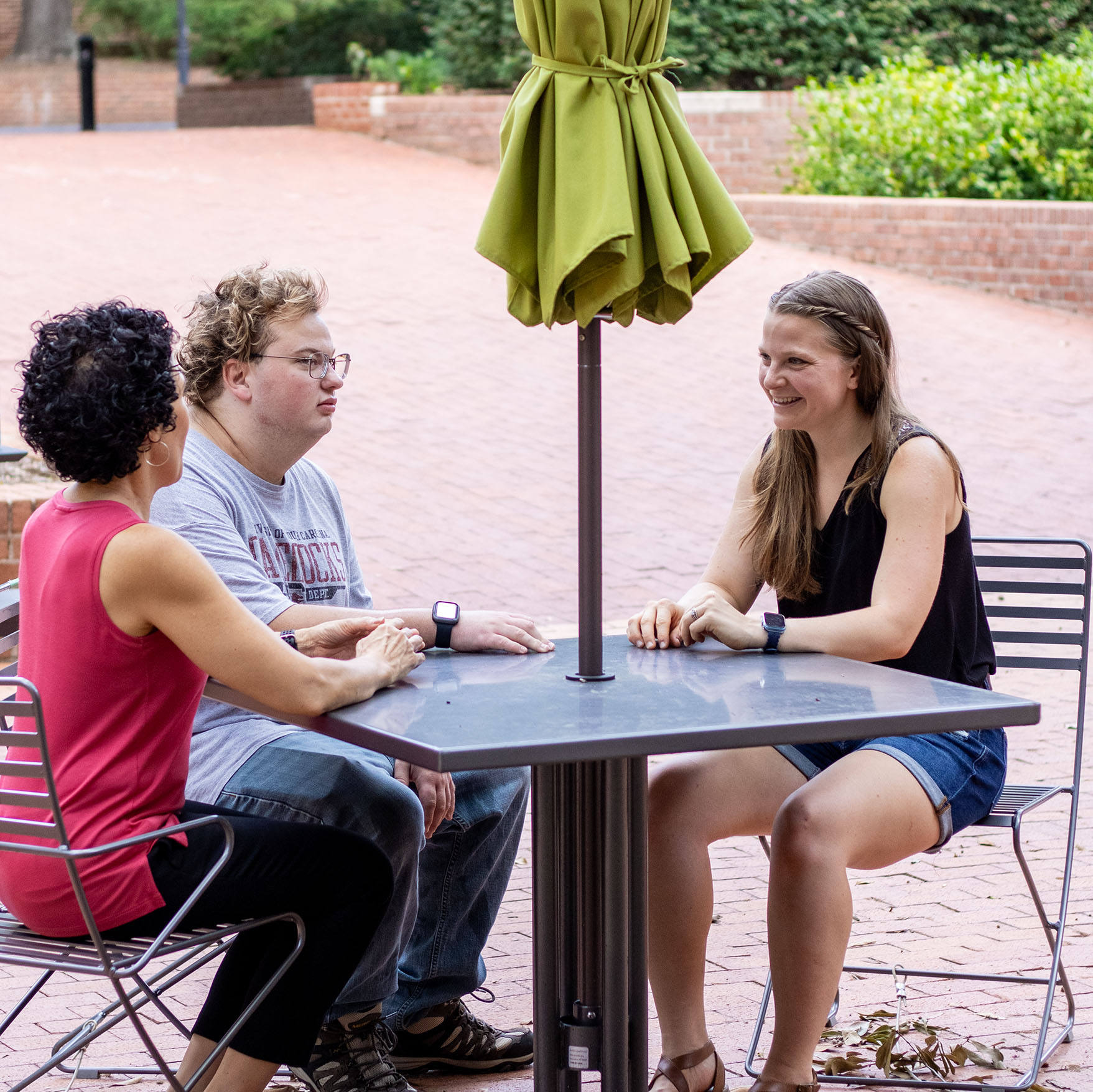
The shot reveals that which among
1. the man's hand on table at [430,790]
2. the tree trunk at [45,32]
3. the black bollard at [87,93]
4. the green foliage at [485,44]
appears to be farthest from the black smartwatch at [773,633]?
the tree trunk at [45,32]

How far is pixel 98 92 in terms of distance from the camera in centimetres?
3006

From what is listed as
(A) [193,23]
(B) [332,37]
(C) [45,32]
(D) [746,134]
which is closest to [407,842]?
(D) [746,134]

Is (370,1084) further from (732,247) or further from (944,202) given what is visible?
(944,202)

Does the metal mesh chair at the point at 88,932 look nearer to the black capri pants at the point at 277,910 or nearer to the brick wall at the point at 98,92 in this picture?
the black capri pants at the point at 277,910

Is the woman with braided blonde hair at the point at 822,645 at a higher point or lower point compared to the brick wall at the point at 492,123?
lower

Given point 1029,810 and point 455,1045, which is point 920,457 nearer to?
point 1029,810

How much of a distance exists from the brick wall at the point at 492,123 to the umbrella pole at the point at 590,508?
563 inches

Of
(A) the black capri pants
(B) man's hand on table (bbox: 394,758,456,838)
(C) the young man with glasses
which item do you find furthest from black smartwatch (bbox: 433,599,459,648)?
(A) the black capri pants

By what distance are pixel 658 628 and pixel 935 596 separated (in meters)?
0.58

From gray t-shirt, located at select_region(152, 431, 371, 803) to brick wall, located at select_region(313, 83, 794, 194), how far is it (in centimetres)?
1383

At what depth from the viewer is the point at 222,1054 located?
2713 millimetres

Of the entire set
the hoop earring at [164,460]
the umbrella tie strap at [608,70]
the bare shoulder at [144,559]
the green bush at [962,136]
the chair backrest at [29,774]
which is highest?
the green bush at [962,136]

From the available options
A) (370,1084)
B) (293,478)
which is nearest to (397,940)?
(370,1084)

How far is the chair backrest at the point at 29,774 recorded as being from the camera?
2422mm
